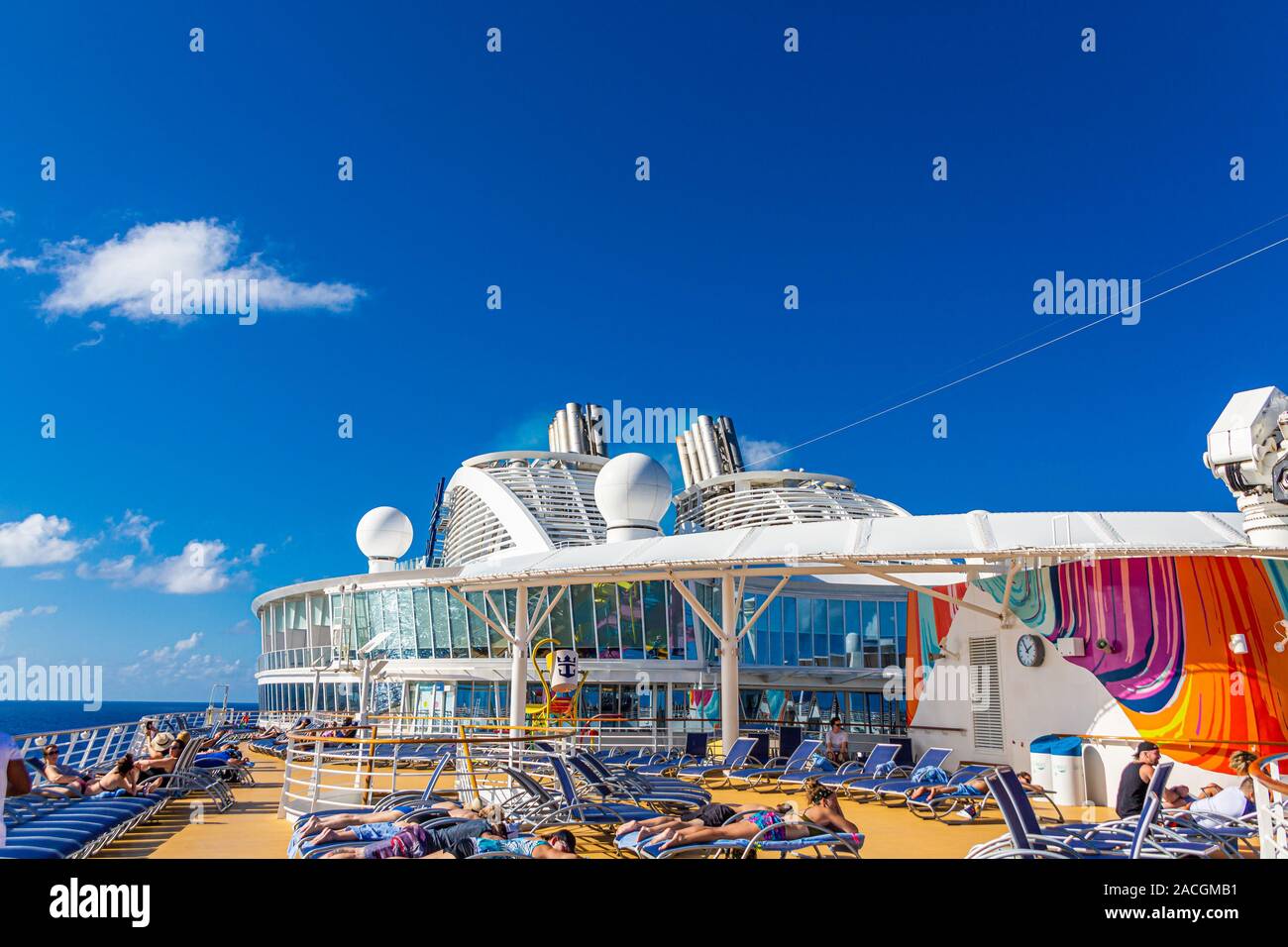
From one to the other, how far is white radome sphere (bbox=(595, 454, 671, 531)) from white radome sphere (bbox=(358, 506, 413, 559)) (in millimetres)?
8935

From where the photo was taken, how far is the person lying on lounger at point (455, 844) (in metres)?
5.92

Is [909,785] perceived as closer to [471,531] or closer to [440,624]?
[440,624]

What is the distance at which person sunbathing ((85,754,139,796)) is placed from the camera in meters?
9.67

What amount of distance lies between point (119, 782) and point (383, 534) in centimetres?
2500

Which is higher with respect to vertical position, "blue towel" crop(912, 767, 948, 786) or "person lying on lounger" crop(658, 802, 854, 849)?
"person lying on lounger" crop(658, 802, 854, 849)

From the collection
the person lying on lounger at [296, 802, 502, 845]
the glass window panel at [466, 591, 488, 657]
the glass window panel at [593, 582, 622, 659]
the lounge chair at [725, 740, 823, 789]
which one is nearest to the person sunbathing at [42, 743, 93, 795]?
the person lying on lounger at [296, 802, 502, 845]

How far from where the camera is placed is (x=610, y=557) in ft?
44.9

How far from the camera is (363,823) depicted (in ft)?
22.5

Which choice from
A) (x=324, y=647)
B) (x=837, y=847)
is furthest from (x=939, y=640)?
(x=324, y=647)

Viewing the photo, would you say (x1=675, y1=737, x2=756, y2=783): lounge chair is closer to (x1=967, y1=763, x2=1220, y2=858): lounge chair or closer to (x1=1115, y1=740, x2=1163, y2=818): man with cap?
(x1=1115, y1=740, x2=1163, y2=818): man with cap

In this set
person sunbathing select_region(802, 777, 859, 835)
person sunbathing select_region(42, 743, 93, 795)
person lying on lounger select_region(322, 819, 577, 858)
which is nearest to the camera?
person lying on lounger select_region(322, 819, 577, 858)

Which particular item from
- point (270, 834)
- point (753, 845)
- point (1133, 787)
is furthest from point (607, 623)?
point (753, 845)
